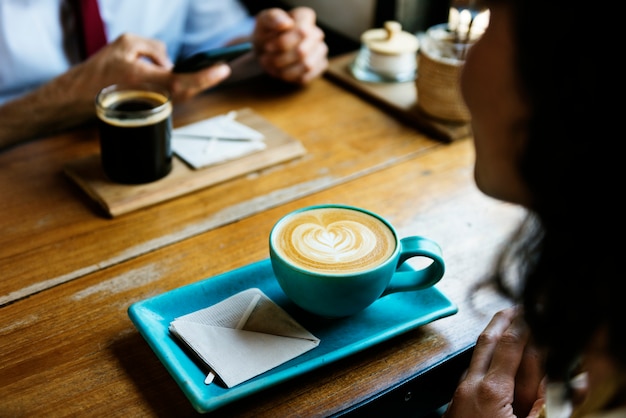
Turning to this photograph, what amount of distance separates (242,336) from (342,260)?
0.55ft

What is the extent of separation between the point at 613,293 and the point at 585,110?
19cm

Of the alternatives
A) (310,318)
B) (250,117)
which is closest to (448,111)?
(250,117)

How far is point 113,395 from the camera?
0.86 meters

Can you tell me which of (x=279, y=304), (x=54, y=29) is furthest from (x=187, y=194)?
(x=54, y=29)

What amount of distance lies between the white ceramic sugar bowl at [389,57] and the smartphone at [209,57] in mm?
369

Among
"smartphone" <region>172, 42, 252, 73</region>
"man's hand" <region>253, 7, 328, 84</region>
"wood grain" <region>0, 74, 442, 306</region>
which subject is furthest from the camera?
"man's hand" <region>253, 7, 328, 84</region>

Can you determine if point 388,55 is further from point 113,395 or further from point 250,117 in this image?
point 113,395

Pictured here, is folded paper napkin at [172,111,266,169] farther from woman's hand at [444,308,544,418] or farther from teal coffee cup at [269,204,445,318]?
woman's hand at [444,308,544,418]

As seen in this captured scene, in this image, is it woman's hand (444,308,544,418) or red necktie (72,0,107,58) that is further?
red necktie (72,0,107,58)

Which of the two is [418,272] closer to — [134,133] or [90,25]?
[134,133]

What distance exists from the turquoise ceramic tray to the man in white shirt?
2.14 ft

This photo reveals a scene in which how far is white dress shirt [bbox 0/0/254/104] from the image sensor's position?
178 centimetres

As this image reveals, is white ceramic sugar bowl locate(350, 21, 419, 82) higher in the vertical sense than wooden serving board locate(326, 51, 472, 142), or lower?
higher

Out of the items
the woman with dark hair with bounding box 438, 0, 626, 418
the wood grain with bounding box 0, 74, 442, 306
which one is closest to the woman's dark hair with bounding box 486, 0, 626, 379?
the woman with dark hair with bounding box 438, 0, 626, 418
